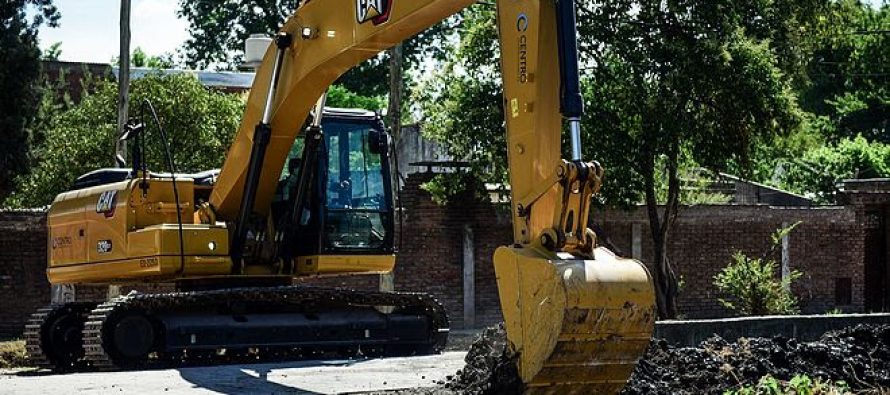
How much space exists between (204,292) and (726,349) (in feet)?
20.8

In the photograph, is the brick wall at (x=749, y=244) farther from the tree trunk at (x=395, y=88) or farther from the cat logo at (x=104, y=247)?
the cat logo at (x=104, y=247)

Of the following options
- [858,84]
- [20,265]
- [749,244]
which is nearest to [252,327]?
[20,265]

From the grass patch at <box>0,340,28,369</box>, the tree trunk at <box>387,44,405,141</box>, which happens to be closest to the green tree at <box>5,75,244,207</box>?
the tree trunk at <box>387,44,405,141</box>

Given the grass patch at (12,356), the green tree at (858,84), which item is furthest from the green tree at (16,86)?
the green tree at (858,84)

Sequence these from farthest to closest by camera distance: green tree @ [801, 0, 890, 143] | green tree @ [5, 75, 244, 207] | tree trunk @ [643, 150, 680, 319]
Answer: green tree @ [801, 0, 890, 143] → green tree @ [5, 75, 244, 207] → tree trunk @ [643, 150, 680, 319]

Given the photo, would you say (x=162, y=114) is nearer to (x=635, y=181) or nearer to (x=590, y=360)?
(x=635, y=181)

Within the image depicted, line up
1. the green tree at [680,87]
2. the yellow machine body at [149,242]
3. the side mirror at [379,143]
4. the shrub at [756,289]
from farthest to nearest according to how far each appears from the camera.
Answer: the shrub at [756,289] < the green tree at [680,87] < the side mirror at [379,143] < the yellow machine body at [149,242]

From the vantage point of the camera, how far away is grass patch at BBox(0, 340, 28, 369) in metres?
19.3

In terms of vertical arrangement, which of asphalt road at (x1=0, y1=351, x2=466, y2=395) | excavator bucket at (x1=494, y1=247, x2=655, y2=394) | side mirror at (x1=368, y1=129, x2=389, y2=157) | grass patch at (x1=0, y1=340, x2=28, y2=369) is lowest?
grass patch at (x1=0, y1=340, x2=28, y2=369)

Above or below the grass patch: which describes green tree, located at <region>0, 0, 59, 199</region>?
above

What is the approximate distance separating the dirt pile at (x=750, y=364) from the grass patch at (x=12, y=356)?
10328 mm

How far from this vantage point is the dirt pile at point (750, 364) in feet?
36.2

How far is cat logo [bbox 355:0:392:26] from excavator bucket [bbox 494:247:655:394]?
4.14 m

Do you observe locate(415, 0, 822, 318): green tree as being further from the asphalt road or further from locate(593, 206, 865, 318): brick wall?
the asphalt road
